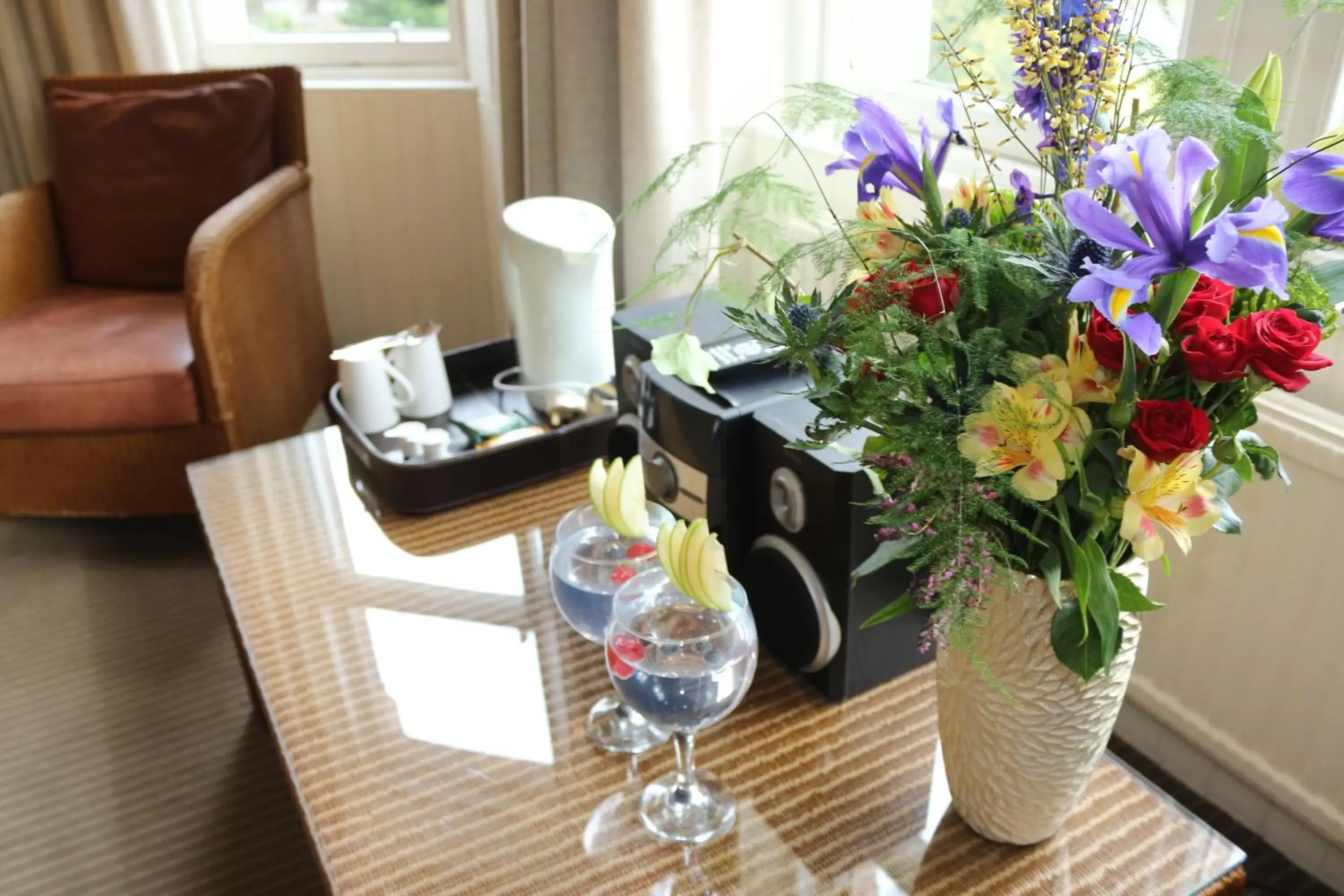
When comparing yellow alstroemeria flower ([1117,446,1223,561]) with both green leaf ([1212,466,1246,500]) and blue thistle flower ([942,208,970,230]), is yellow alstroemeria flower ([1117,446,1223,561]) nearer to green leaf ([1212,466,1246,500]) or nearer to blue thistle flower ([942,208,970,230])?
green leaf ([1212,466,1246,500])

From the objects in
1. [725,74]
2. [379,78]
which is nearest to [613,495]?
[725,74]

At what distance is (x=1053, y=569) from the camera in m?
0.67

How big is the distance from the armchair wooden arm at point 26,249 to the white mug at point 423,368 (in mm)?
1095

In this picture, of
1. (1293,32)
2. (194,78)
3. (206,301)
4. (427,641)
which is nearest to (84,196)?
(194,78)

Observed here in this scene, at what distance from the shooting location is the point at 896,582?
3.08ft

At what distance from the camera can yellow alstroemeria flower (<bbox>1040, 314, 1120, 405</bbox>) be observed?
597 mm

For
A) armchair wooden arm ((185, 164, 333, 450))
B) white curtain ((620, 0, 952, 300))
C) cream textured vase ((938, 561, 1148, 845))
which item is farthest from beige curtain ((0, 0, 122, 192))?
cream textured vase ((938, 561, 1148, 845))

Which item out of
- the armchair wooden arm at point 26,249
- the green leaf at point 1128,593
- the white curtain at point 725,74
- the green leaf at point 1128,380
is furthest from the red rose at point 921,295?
the armchair wooden arm at point 26,249

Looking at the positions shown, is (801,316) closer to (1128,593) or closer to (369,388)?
(1128,593)

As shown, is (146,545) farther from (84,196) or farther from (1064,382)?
Result: (1064,382)

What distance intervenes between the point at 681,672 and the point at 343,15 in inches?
88.5

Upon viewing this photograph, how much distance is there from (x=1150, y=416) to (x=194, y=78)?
217 cm

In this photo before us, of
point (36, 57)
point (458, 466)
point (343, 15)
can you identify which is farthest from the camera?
point (343, 15)

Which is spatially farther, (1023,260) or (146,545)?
(146,545)
